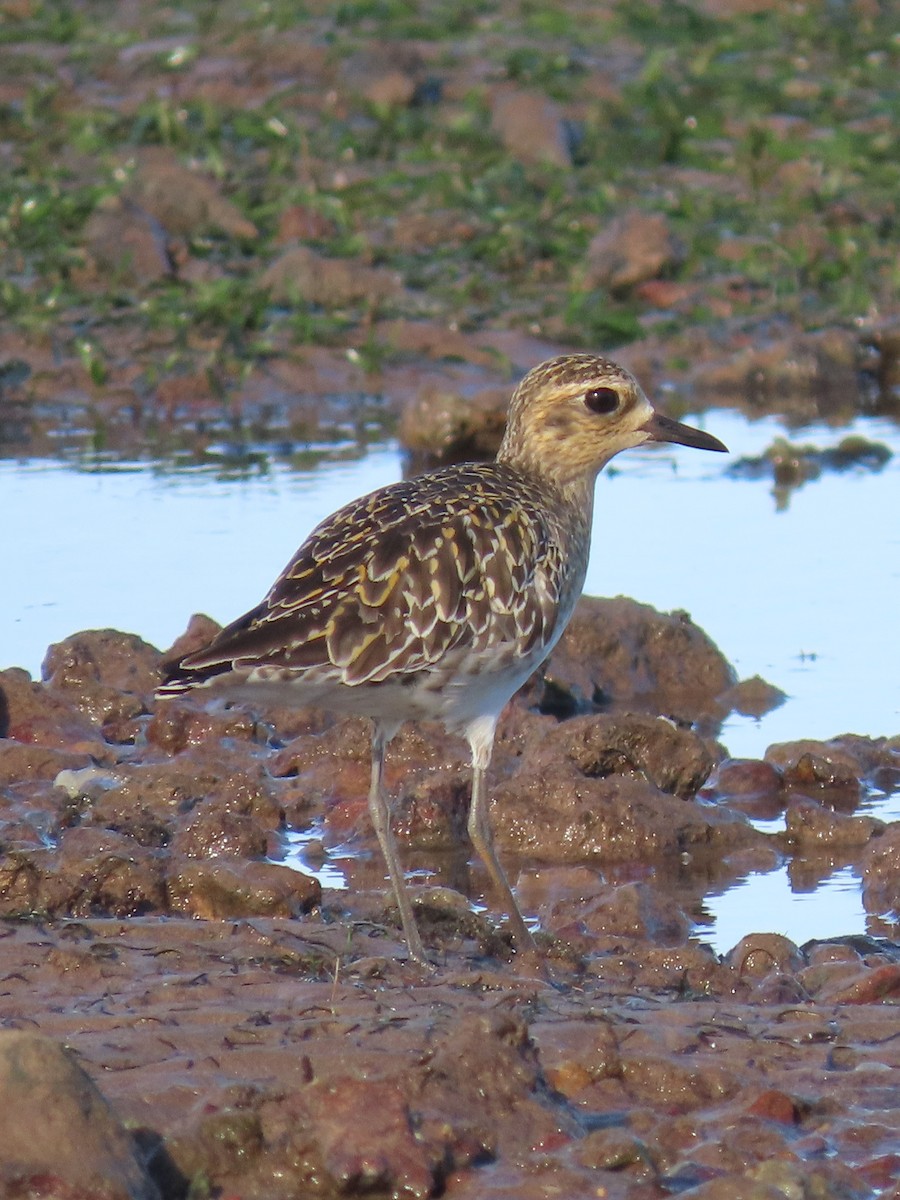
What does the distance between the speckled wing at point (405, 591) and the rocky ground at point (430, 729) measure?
2.65ft

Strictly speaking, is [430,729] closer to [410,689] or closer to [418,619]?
[410,689]

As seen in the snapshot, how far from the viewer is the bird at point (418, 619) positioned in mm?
6523

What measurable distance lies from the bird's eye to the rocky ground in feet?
3.93

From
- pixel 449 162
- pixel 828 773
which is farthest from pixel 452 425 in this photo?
pixel 449 162

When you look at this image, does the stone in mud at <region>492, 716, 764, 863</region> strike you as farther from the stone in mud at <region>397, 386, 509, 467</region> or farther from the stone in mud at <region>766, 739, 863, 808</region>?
the stone in mud at <region>397, 386, 509, 467</region>

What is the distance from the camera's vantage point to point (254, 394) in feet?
48.7

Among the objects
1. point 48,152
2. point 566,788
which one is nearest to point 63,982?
point 566,788

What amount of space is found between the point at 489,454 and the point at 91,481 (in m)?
2.27

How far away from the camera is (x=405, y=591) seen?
6.75 m

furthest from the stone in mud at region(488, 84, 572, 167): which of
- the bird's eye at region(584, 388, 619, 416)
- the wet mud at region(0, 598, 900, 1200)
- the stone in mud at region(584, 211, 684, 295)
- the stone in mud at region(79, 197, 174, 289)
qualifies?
the bird's eye at region(584, 388, 619, 416)

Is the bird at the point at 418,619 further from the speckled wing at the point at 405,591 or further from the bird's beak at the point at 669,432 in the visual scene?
the bird's beak at the point at 669,432

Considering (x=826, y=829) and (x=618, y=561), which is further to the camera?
(x=618, y=561)

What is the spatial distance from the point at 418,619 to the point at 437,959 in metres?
0.97

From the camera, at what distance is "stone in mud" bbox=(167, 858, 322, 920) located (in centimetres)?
700
